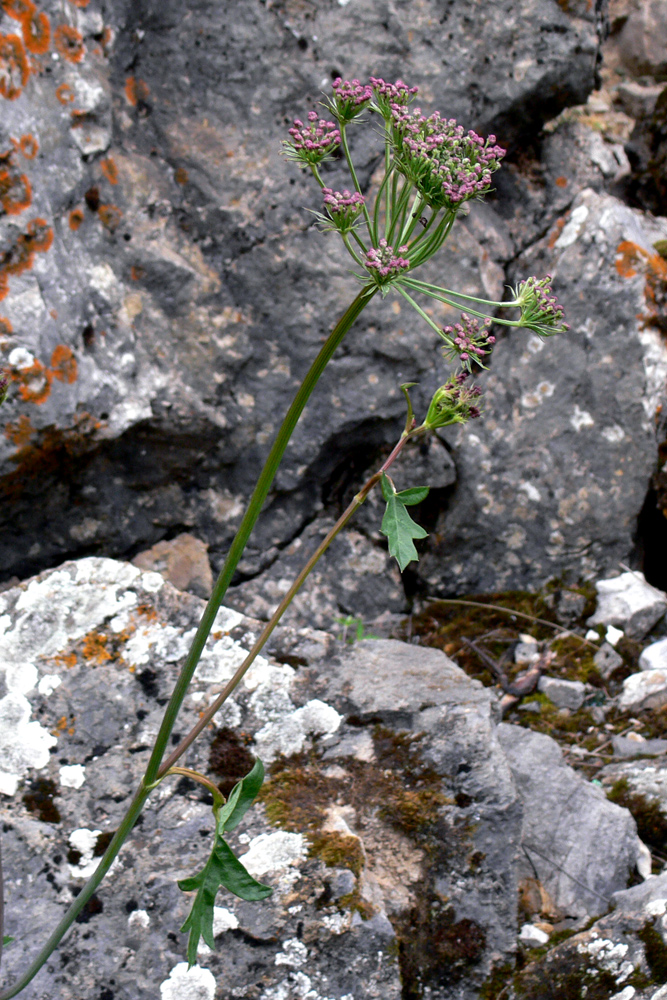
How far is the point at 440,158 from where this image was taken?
4.31 ft

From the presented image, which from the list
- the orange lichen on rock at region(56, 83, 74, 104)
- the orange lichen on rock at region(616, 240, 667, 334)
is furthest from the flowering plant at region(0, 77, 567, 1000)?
the orange lichen on rock at region(616, 240, 667, 334)

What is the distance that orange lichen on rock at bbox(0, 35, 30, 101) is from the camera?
9.16 feet

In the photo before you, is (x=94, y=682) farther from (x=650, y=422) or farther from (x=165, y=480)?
(x=650, y=422)

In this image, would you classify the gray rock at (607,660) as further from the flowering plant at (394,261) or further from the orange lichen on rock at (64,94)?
the orange lichen on rock at (64,94)

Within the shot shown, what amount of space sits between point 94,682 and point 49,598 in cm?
31

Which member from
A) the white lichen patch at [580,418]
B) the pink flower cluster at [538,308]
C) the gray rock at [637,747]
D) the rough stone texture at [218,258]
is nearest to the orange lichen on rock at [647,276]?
the white lichen patch at [580,418]

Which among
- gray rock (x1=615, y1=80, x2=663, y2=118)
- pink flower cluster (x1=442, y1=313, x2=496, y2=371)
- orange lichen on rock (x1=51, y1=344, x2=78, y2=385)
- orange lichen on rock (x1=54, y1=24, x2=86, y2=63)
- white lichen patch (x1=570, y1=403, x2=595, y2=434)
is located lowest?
white lichen patch (x1=570, y1=403, x2=595, y2=434)

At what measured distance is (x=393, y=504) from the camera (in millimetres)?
1428

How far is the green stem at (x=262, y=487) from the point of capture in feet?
4.23

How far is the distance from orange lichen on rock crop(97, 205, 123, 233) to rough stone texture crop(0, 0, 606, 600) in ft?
0.04

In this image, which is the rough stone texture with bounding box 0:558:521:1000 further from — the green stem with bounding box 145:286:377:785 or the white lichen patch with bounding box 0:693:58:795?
the green stem with bounding box 145:286:377:785

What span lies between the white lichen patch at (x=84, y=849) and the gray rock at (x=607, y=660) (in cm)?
225

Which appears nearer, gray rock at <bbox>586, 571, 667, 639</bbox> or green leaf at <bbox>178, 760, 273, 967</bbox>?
green leaf at <bbox>178, 760, 273, 967</bbox>

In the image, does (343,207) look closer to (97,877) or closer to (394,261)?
(394,261)
